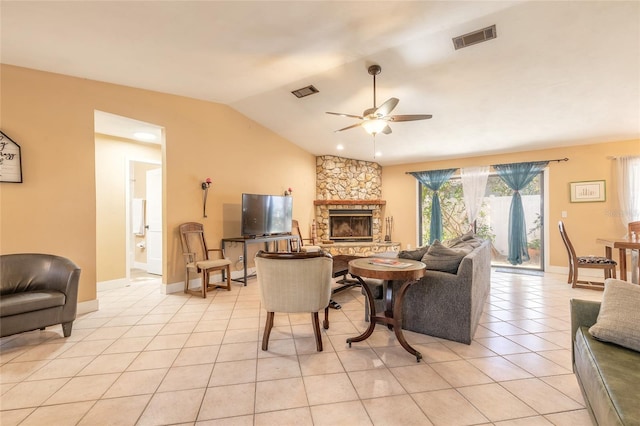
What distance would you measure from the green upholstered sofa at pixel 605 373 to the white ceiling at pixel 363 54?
2.54 metres

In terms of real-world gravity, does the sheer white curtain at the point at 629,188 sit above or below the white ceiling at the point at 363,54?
below

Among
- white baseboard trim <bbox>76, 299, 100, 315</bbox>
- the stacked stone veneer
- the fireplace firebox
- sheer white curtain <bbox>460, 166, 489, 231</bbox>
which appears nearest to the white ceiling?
sheer white curtain <bbox>460, 166, 489, 231</bbox>

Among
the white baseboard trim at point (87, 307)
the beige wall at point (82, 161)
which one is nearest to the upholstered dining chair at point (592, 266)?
the beige wall at point (82, 161)

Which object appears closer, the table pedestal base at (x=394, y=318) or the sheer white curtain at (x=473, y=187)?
the table pedestal base at (x=394, y=318)

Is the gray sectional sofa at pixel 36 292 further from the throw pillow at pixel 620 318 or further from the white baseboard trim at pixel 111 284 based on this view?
the throw pillow at pixel 620 318

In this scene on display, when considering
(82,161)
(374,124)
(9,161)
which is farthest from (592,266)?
(9,161)

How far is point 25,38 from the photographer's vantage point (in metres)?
2.51

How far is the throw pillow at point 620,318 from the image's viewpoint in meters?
1.41

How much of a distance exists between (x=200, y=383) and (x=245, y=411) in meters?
0.47

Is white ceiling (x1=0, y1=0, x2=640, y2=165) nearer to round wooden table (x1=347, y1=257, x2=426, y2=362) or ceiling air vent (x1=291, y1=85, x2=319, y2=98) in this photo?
ceiling air vent (x1=291, y1=85, x2=319, y2=98)

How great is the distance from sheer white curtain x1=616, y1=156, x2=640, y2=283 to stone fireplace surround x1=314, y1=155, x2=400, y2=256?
13.5ft

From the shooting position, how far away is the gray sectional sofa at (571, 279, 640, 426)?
→ 106 cm

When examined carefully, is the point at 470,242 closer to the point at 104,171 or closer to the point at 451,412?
the point at 451,412

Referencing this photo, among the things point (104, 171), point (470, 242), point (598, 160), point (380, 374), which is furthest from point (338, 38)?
point (598, 160)
